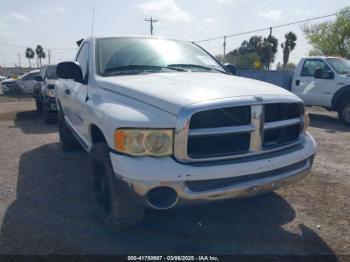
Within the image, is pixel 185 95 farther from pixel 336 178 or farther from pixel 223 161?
pixel 336 178

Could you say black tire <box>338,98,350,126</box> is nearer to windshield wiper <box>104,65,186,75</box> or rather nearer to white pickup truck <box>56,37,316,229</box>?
white pickup truck <box>56,37,316,229</box>

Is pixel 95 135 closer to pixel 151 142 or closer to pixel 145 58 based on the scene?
pixel 145 58

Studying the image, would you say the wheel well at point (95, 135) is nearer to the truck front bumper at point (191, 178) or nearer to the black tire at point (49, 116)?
the truck front bumper at point (191, 178)

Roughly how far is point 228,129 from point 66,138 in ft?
13.5

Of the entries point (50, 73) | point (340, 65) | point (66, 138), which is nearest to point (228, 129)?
point (66, 138)

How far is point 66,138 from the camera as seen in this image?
6250 mm

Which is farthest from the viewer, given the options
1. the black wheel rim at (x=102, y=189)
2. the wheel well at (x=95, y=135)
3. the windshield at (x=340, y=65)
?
the windshield at (x=340, y=65)

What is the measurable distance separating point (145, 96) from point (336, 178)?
3.13 m

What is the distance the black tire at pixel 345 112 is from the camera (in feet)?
30.7

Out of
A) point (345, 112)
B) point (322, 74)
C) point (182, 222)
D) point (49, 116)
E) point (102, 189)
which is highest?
Result: point (322, 74)

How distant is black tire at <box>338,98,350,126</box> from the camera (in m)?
9.35

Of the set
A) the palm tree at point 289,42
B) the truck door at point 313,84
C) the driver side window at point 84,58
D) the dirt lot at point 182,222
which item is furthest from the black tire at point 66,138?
the palm tree at point 289,42

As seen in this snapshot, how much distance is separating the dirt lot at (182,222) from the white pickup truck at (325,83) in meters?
4.88

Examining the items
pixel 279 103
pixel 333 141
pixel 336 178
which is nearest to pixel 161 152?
pixel 279 103
